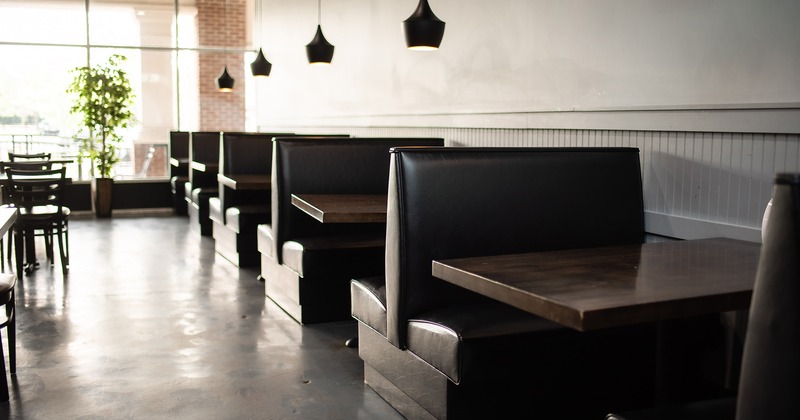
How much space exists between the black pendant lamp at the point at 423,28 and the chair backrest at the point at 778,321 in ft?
10.2

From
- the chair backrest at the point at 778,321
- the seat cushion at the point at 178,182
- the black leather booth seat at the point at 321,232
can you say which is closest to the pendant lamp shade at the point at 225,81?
the seat cushion at the point at 178,182

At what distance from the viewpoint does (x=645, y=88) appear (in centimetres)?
372

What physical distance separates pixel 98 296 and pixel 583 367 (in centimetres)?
384

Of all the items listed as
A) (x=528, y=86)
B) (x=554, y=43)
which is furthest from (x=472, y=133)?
(x=554, y=43)

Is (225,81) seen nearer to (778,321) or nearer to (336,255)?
(336,255)

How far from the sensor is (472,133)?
17.8ft

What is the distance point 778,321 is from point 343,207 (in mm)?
2837

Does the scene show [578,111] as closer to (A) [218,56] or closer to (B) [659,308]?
(B) [659,308]


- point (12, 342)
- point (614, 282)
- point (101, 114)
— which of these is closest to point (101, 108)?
point (101, 114)

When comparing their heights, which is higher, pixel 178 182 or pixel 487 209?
pixel 487 209

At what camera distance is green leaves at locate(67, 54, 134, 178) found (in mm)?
10117

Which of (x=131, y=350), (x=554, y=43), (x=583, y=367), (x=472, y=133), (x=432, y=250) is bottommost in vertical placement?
(x=131, y=350)

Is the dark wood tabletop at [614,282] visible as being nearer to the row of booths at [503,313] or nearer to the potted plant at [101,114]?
the row of booths at [503,313]

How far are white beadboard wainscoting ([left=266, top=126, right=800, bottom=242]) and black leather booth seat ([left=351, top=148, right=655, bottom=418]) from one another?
37cm
